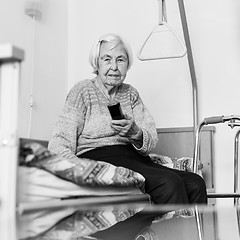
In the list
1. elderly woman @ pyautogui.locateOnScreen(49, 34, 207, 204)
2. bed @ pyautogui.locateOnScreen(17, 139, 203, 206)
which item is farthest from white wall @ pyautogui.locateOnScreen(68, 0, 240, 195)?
bed @ pyautogui.locateOnScreen(17, 139, 203, 206)

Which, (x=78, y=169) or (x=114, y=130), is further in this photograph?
(x=114, y=130)

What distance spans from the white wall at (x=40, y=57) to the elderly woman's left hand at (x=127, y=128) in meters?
0.69

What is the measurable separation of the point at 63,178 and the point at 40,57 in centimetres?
141

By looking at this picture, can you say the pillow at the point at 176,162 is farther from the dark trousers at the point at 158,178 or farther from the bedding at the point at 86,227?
the bedding at the point at 86,227

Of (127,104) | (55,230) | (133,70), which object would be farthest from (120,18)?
(55,230)

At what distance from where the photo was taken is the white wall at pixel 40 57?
229cm

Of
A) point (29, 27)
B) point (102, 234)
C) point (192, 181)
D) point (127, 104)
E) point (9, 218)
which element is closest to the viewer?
point (102, 234)

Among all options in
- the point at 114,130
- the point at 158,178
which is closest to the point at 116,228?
the point at 158,178

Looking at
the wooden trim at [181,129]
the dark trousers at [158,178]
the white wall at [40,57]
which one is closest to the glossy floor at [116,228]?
the dark trousers at [158,178]

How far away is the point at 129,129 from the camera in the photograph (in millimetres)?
1662

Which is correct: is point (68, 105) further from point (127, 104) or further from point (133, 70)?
point (133, 70)

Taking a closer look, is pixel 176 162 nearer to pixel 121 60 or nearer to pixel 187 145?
pixel 187 145

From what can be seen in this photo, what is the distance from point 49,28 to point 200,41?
0.81 m

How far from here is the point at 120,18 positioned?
2703mm
